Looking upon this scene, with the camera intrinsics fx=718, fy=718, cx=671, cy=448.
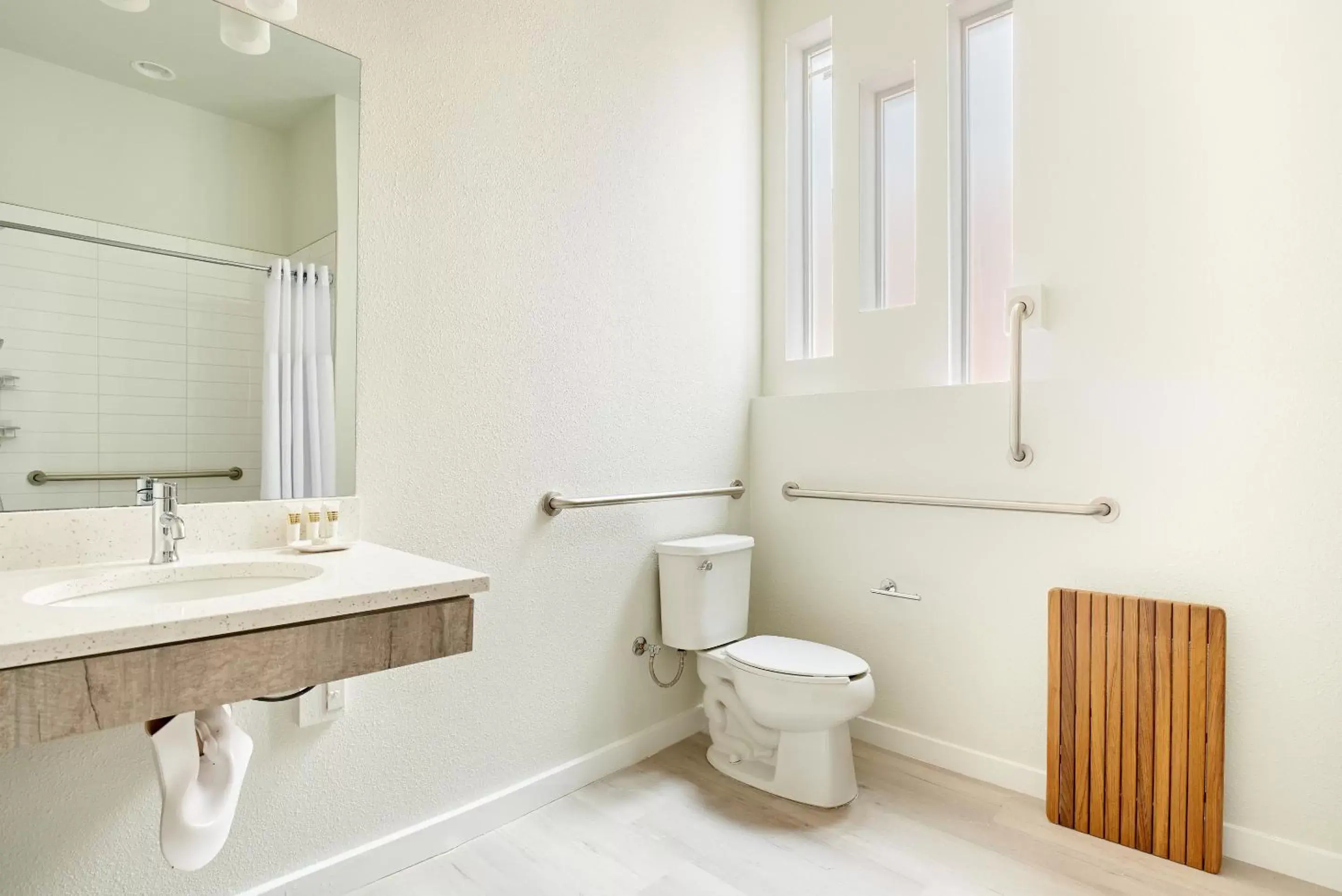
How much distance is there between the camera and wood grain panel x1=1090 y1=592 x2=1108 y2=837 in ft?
5.99

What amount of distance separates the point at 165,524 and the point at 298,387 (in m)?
0.39

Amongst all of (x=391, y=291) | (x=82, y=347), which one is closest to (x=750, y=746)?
(x=391, y=291)

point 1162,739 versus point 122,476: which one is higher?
point 122,476

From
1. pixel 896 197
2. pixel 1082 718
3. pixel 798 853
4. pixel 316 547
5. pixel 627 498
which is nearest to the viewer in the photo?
pixel 316 547

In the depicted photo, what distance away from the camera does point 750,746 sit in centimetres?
215

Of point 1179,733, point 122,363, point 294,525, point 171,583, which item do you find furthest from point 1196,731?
point 122,363

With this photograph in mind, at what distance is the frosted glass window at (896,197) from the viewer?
2.43 meters

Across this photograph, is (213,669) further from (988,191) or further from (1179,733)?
(988,191)

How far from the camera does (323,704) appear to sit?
153 centimetres

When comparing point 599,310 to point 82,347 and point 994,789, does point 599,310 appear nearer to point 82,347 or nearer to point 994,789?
point 82,347

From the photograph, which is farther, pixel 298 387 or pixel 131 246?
pixel 298 387

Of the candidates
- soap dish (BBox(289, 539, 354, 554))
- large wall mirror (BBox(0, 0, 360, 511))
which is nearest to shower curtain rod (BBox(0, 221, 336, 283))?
large wall mirror (BBox(0, 0, 360, 511))

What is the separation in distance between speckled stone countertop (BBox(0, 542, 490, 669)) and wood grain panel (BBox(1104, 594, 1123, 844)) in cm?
158

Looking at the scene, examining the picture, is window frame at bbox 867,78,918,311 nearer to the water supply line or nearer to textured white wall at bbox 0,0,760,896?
textured white wall at bbox 0,0,760,896
